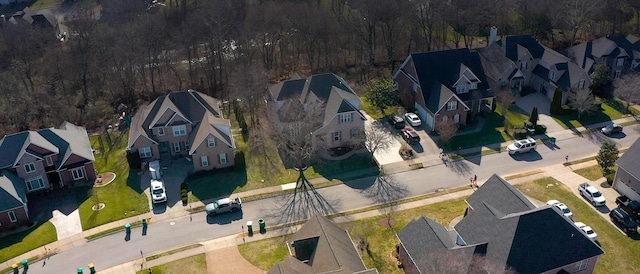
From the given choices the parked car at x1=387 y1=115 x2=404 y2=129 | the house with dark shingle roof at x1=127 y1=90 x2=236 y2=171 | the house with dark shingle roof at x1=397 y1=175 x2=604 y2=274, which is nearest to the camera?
the house with dark shingle roof at x1=397 y1=175 x2=604 y2=274

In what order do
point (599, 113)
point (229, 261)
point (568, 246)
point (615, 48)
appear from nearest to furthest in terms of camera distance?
1. point (568, 246)
2. point (229, 261)
3. point (599, 113)
4. point (615, 48)

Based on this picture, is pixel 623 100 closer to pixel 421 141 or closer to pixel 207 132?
pixel 421 141

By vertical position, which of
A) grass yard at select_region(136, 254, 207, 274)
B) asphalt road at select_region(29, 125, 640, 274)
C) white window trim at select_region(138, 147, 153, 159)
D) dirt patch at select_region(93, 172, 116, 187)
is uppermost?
white window trim at select_region(138, 147, 153, 159)

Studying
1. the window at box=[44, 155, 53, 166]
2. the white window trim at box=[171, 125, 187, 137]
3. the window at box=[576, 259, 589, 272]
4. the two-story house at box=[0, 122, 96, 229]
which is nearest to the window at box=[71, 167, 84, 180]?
the two-story house at box=[0, 122, 96, 229]

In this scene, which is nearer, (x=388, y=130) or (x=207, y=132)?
(x=207, y=132)

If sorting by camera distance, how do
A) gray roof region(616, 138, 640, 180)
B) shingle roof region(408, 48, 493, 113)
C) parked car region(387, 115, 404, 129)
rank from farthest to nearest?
shingle roof region(408, 48, 493, 113) → parked car region(387, 115, 404, 129) → gray roof region(616, 138, 640, 180)

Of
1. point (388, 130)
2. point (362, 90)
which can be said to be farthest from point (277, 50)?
point (388, 130)

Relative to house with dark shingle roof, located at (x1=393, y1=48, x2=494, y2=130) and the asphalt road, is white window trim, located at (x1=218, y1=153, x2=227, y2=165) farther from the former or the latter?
house with dark shingle roof, located at (x1=393, y1=48, x2=494, y2=130)

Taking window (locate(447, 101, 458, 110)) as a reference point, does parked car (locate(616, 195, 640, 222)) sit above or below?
below
